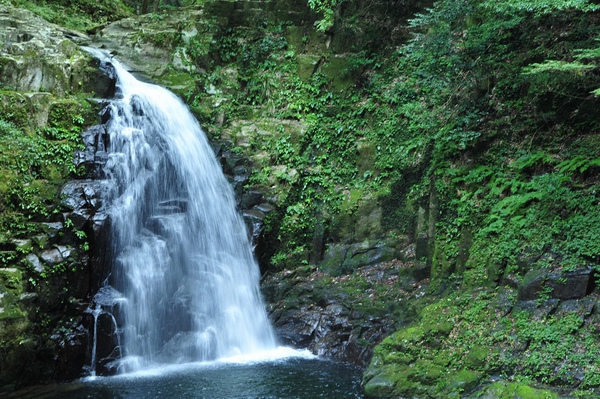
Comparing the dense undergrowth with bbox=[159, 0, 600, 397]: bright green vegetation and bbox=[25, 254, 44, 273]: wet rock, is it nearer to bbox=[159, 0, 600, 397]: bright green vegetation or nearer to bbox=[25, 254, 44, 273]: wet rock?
bbox=[159, 0, 600, 397]: bright green vegetation

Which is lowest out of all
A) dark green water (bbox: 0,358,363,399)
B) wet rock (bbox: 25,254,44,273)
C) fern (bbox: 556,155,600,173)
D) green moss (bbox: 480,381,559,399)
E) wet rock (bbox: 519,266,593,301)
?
dark green water (bbox: 0,358,363,399)

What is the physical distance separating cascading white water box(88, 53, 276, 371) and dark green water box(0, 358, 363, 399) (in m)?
0.81

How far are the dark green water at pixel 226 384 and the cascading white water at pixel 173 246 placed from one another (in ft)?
2.64

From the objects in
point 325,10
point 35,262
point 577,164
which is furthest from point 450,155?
point 35,262

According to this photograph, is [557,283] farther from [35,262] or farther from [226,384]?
[35,262]

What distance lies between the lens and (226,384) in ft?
29.7

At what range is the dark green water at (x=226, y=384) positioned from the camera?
8.55 metres

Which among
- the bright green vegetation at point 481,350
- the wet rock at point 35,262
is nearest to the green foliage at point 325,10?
the bright green vegetation at point 481,350

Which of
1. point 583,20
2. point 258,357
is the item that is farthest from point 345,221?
point 583,20

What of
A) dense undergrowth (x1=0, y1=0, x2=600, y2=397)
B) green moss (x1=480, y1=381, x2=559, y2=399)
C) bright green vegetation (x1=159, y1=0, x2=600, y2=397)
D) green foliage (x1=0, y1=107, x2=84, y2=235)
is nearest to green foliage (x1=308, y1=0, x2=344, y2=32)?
dense undergrowth (x1=0, y1=0, x2=600, y2=397)

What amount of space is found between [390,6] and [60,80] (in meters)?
10.4

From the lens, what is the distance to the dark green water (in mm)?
8555

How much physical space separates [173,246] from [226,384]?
4.15 m

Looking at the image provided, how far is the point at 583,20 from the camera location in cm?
1053
